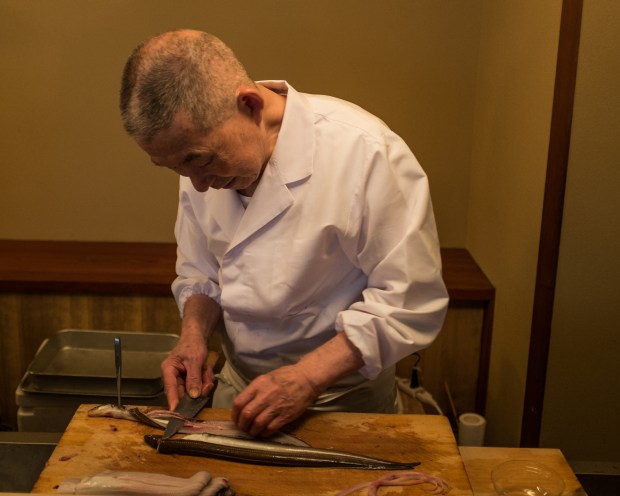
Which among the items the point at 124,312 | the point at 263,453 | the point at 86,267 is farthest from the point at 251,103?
the point at 86,267

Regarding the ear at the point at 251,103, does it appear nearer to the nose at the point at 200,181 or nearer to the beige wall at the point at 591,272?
the nose at the point at 200,181

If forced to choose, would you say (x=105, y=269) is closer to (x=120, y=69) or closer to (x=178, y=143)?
(x=120, y=69)

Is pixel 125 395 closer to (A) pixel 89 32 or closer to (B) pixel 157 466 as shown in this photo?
(B) pixel 157 466

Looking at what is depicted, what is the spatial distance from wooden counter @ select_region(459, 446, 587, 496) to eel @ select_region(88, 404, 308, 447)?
13.7 inches

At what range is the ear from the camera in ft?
4.31

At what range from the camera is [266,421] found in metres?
1.33

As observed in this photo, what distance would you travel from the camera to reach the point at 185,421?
1386 mm

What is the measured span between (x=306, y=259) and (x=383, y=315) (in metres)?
0.19

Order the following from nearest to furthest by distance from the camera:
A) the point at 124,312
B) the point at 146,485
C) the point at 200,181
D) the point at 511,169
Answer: the point at 146,485
the point at 200,181
the point at 511,169
the point at 124,312

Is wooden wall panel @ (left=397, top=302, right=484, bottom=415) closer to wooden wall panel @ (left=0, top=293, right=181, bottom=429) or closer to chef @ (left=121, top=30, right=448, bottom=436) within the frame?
wooden wall panel @ (left=0, top=293, right=181, bottom=429)

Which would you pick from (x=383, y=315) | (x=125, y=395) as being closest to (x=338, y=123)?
(x=383, y=315)

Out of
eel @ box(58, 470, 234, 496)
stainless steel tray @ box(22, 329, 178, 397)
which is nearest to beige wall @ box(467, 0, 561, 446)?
stainless steel tray @ box(22, 329, 178, 397)

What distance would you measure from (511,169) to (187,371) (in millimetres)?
1380

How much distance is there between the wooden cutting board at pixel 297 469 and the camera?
1218 mm
